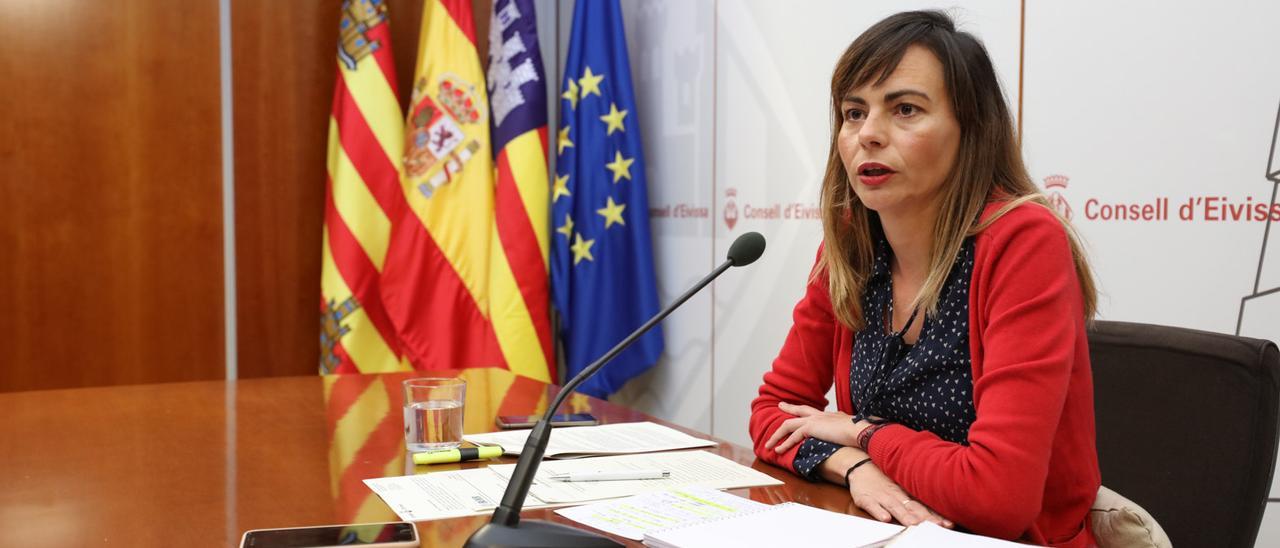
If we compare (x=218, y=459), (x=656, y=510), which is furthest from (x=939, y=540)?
(x=218, y=459)

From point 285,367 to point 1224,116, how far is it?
124 inches

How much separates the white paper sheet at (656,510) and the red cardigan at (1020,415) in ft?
0.66

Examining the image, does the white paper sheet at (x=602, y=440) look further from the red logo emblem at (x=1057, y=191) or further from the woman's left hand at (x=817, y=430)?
the red logo emblem at (x=1057, y=191)

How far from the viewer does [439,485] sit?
50.4 inches

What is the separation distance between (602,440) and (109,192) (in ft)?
8.81

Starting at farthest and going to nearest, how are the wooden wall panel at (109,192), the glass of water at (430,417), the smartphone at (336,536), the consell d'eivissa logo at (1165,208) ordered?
the wooden wall panel at (109,192) < the consell d'eivissa logo at (1165,208) < the glass of water at (430,417) < the smartphone at (336,536)

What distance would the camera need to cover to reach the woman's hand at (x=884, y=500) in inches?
45.9

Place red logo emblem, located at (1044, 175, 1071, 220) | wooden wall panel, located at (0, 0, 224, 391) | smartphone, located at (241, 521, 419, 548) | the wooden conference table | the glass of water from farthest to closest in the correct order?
wooden wall panel, located at (0, 0, 224, 391)
red logo emblem, located at (1044, 175, 1071, 220)
the glass of water
the wooden conference table
smartphone, located at (241, 521, 419, 548)

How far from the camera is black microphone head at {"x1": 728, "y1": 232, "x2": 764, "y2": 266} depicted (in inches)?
45.1

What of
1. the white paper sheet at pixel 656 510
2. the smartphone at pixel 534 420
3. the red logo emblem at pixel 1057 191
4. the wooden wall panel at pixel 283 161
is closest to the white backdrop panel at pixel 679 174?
the wooden wall panel at pixel 283 161

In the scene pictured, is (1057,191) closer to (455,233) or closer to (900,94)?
(900,94)

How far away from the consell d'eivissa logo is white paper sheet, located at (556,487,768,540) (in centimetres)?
93

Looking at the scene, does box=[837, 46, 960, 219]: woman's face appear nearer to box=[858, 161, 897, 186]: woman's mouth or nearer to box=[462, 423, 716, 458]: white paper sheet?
box=[858, 161, 897, 186]: woman's mouth

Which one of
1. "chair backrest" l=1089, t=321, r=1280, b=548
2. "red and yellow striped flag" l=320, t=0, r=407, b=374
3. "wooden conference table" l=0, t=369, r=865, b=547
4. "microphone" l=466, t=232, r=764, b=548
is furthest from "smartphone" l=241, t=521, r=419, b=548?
"red and yellow striped flag" l=320, t=0, r=407, b=374
